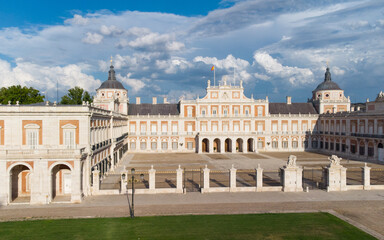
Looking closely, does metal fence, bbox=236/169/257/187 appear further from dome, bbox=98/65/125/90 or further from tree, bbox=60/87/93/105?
tree, bbox=60/87/93/105

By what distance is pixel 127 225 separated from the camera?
20.1m

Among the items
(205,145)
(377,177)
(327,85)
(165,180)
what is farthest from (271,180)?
(327,85)

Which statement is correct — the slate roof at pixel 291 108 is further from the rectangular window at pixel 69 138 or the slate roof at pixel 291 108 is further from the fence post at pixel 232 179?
the rectangular window at pixel 69 138

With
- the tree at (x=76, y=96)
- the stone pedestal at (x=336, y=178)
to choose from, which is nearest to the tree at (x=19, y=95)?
the tree at (x=76, y=96)

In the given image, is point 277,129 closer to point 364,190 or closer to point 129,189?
point 364,190

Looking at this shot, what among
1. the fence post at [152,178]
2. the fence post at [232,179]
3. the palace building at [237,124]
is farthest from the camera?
the palace building at [237,124]

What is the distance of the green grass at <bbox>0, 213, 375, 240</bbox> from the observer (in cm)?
1838

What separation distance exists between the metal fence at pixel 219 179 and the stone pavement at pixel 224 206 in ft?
12.5

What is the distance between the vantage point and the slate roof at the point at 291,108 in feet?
232

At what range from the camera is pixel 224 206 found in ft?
80.9

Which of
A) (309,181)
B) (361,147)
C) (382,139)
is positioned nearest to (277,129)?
(361,147)

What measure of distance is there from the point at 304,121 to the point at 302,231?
175ft

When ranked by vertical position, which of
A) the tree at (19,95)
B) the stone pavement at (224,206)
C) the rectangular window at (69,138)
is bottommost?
the stone pavement at (224,206)

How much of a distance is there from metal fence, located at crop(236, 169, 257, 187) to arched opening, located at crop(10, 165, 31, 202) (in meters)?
19.8
